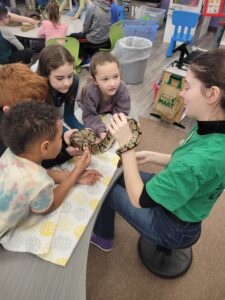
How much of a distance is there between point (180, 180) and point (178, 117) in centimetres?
225

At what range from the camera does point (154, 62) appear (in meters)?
4.77

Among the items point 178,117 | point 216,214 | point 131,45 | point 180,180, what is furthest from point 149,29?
point 180,180

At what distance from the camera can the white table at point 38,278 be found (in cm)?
91

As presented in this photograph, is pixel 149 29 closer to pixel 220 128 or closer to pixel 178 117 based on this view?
pixel 178 117

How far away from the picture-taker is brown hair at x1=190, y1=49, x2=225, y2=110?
0.90 m

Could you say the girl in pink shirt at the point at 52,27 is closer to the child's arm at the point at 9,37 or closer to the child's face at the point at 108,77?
the child's arm at the point at 9,37

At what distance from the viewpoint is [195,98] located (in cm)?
98

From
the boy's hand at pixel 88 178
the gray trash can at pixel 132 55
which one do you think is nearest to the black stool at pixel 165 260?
the boy's hand at pixel 88 178

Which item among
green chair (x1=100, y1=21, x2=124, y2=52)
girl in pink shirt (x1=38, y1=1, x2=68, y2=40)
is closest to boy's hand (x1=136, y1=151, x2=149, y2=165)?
girl in pink shirt (x1=38, y1=1, x2=68, y2=40)

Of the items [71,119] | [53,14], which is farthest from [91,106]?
[53,14]

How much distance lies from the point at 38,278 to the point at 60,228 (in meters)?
0.22

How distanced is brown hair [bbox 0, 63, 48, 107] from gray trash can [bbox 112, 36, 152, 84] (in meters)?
2.53

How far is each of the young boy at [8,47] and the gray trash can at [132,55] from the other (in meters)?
1.33

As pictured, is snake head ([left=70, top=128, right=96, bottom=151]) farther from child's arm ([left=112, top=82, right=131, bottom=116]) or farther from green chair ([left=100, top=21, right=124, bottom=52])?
green chair ([left=100, top=21, right=124, bottom=52])
